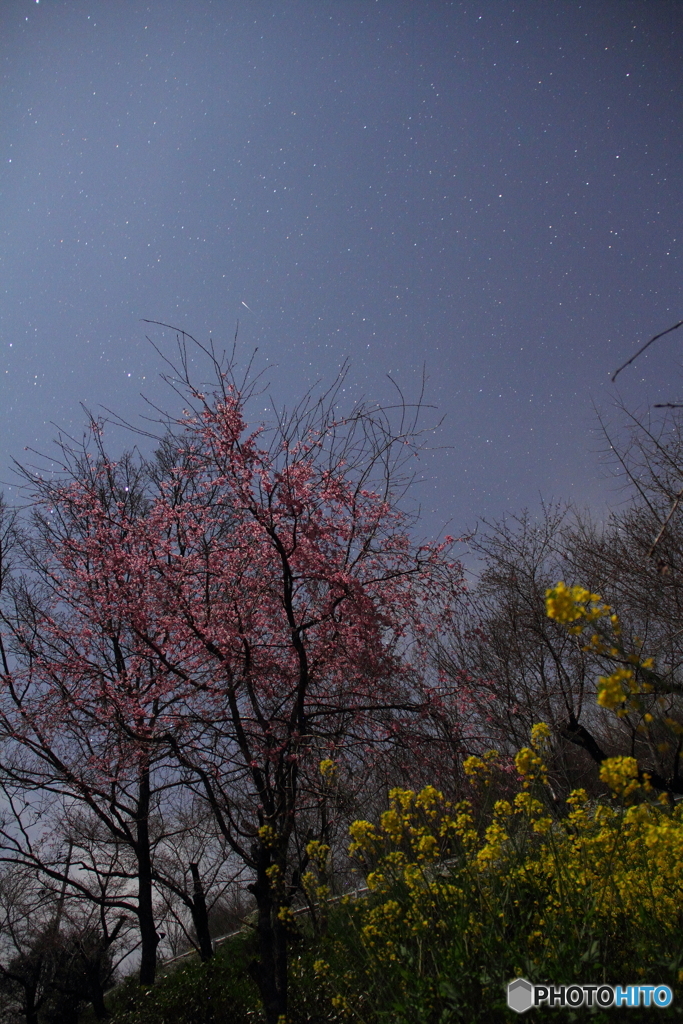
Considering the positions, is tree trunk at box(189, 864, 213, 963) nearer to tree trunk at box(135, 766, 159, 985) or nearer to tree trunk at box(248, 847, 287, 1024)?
tree trunk at box(135, 766, 159, 985)

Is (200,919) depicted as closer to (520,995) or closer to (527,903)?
(527,903)

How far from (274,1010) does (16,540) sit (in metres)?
9.16

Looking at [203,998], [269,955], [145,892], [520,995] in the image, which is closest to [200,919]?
[145,892]

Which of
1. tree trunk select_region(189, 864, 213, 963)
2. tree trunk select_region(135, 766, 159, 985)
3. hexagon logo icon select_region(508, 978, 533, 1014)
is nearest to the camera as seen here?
hexagon logo icon select_region(508, 978, 533, 1014)

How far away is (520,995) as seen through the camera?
2904 mm

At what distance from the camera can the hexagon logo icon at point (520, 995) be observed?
2.85 m

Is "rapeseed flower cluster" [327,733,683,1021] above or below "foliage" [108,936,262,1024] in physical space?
above

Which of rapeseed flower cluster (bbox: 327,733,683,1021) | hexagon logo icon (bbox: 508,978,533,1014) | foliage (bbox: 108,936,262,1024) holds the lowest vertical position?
foliage (bbox: 108,936,262,1024)

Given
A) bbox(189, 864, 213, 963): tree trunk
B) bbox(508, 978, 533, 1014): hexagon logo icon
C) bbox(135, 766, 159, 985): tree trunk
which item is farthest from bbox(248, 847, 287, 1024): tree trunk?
bbox(189, 864, 213, 963): tree trunk

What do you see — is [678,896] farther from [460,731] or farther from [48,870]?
[48,870]

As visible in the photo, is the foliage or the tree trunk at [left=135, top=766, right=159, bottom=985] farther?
the tree trunk at [left=135, top=766, right=159, bottom=985]

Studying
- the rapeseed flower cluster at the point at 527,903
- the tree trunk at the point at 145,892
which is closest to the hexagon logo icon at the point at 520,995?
the rapeseed flower cluster at the point at 527,903

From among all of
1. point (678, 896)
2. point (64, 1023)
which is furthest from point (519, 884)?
point (64, 1023)

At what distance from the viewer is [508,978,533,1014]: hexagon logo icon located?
2851mm
